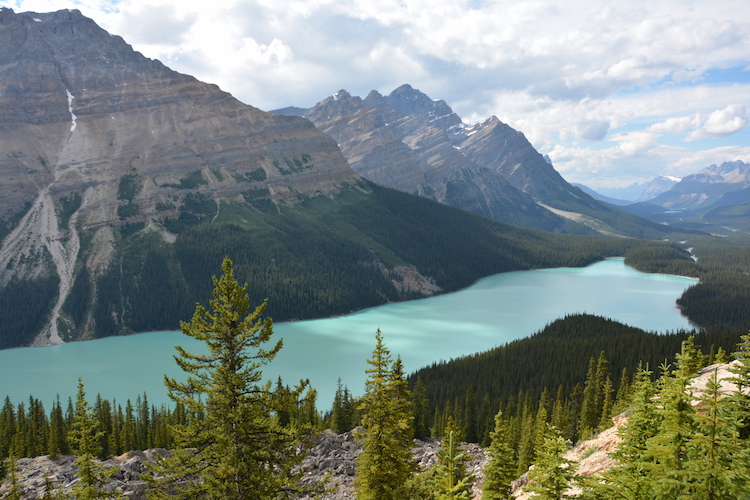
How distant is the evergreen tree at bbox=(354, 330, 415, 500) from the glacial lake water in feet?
195

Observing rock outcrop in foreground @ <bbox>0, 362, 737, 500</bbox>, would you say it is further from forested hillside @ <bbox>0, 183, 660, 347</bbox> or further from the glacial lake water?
forested hillside @ <bbox>0, 183, 660, 347</bbox>

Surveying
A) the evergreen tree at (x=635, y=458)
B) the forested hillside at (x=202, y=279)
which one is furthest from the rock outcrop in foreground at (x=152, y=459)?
the forested hillside at (x=202, y=279)

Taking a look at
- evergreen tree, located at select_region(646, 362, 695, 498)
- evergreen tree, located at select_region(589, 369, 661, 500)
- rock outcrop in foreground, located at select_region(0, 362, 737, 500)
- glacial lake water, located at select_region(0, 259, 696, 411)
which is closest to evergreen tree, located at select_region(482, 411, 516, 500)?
rock outcrop in foreground, located at select_region(0, 362, 737, 500)

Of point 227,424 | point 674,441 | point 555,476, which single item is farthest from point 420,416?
point 674,441

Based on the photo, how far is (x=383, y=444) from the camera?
2175 centimetres

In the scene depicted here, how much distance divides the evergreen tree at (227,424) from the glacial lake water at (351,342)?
65.6m

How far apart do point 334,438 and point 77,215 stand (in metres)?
167

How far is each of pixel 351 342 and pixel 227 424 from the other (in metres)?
103

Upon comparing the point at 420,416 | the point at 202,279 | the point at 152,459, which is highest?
the point at 202,279

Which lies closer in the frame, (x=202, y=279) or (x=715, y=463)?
(x=715, y=463)

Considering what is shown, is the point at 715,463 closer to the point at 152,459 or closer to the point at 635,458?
the point at 635,458

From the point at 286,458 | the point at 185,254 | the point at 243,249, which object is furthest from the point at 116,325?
the point at 286,458

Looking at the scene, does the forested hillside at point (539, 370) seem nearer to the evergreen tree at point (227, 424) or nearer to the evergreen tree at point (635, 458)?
the evergreen tree at point (635, 458)

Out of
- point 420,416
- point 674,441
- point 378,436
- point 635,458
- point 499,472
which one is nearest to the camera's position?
point 674,441
